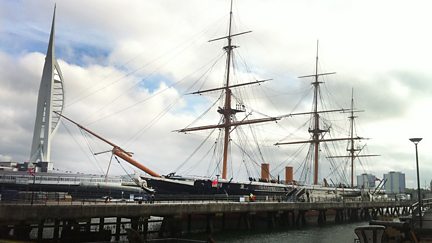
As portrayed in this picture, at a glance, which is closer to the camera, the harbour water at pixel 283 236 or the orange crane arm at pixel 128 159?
the harbour water at pixel 283 236

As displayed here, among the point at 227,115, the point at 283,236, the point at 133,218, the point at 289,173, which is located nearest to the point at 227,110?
the point at 227,115

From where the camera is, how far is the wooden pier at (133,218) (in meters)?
26.9

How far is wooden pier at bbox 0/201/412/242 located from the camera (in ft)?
88.4

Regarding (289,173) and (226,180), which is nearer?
(226,180)

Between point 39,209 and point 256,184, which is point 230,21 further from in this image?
point 39,209

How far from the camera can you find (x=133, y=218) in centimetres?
3375

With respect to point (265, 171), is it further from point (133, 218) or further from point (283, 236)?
point (133, 218)

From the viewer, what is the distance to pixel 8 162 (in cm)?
9619

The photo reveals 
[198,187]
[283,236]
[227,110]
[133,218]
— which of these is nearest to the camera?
[133,218]

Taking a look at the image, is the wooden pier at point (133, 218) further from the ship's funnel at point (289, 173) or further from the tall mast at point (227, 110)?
the ship's funnel at point (289, 173)

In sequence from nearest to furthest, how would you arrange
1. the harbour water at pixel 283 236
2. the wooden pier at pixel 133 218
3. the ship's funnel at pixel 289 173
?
the wooden pier at pixel 133 218 → the harbour water at pixel 283 236 → the ship's funnel at pixel 289 173

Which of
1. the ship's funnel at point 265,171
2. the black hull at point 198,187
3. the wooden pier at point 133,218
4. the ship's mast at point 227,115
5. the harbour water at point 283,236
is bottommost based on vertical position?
the harbour water at point 283,236

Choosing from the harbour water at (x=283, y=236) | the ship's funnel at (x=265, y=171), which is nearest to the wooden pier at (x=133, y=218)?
the harbour water at (x=283, y=236)

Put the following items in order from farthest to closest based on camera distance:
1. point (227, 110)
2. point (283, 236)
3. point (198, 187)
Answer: point (227, 110) < point (198, 187) < point (283, 236)
